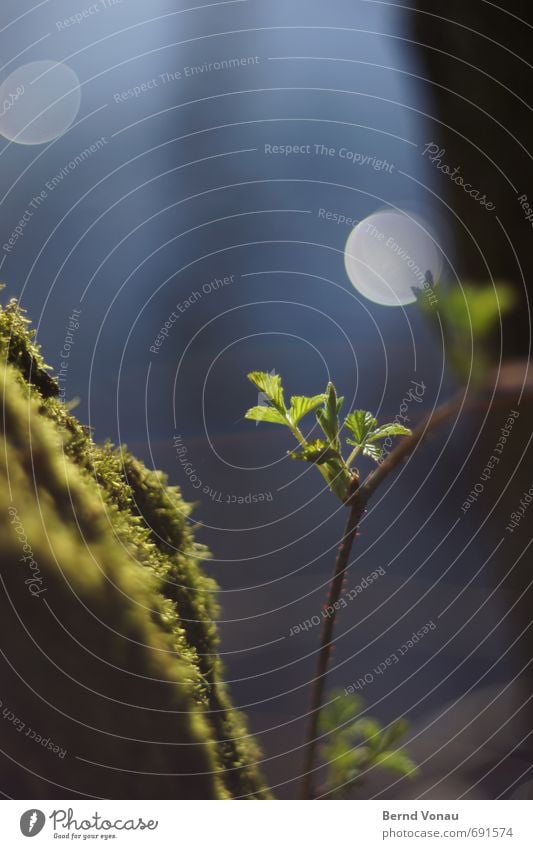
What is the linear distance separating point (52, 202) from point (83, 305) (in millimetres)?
119

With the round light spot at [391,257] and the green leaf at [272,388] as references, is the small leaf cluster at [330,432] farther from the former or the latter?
the round light spot at [391,257]

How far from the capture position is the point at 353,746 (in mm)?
565

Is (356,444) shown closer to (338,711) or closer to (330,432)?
(330,432)

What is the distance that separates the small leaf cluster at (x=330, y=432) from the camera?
0.45 metres

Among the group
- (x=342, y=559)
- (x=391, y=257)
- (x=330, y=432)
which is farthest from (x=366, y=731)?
(x=391, y=257)

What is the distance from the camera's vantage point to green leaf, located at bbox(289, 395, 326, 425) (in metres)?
0.47

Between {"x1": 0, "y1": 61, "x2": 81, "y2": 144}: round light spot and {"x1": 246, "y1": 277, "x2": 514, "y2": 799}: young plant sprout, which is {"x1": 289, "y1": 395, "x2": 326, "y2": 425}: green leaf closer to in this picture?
{"x1": 246, "y1": 277, "x2": 514, "y2": 799}: young plant sprout

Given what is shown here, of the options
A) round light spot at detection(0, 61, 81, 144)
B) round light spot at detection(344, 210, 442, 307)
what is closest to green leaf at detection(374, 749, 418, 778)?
round light spot at detection(344, 210, 442, 307)

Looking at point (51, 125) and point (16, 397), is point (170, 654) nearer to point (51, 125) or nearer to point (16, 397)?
point (16, 397)

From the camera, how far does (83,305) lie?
635 millimetres

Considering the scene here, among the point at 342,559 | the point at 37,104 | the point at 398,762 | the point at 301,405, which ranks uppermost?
the point at 37,104

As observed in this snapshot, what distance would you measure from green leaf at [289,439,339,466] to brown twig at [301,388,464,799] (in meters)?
0.03
